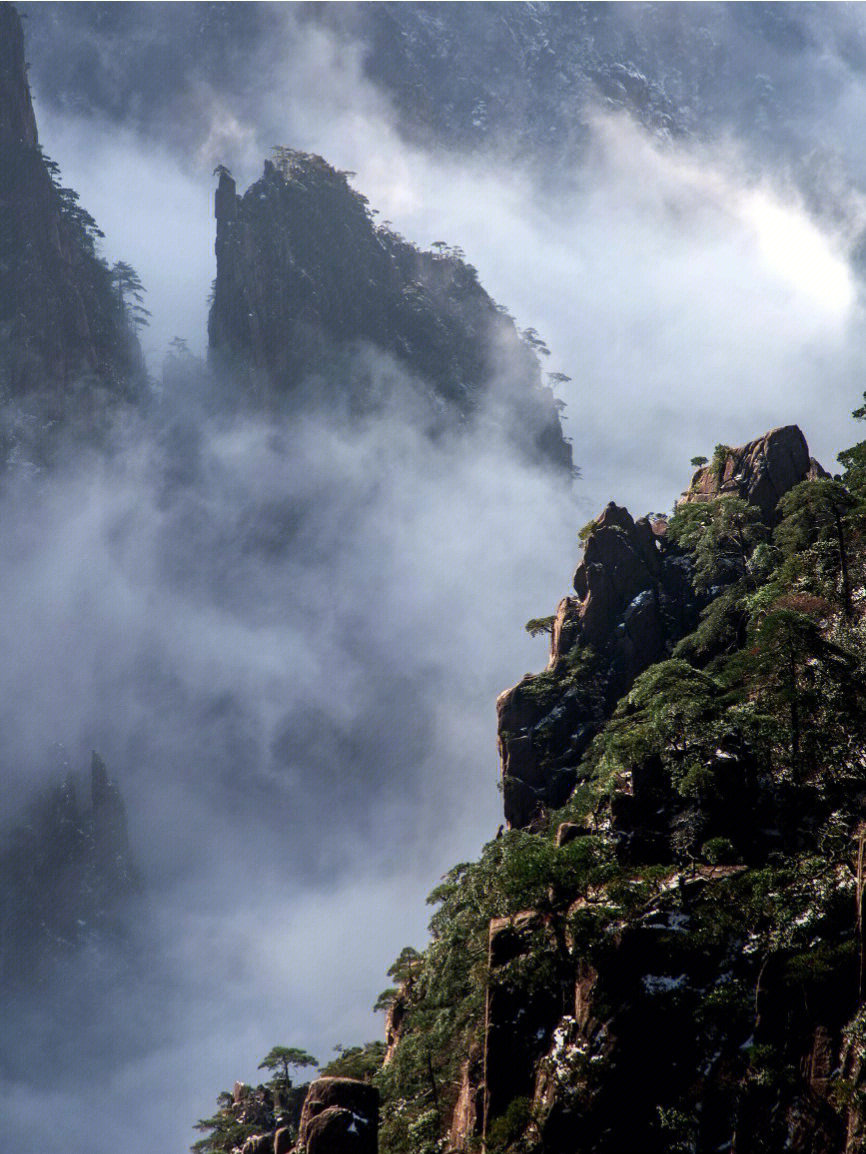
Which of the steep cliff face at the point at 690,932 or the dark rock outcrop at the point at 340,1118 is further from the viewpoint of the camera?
the dark rock outcrop at the point at 340,1118

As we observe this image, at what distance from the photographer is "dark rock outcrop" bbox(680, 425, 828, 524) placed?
7300cm

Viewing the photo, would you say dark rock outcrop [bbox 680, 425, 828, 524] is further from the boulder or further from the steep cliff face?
the boulder

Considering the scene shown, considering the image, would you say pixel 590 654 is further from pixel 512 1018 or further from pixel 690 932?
pixel 690 932

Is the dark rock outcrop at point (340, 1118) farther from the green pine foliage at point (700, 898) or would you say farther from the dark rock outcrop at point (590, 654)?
the dark rock outcrop at point (590, 654)

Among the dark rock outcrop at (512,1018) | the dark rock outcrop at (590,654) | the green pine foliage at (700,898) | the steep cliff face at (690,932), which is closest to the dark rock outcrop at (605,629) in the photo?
the dark rock outcrop at (590,654)

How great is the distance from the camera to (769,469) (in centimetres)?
7350

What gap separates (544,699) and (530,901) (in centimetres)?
3370

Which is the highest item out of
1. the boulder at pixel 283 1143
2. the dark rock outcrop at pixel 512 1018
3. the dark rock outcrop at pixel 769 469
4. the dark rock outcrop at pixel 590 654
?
the dark rock outcrop at pixel 769 469

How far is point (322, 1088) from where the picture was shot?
42.7 m

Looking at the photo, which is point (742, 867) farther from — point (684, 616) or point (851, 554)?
point (684, 616)

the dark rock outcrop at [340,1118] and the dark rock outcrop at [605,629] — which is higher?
the dark rock outcrop at [605,629]

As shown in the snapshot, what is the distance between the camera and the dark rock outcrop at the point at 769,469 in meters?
73.0

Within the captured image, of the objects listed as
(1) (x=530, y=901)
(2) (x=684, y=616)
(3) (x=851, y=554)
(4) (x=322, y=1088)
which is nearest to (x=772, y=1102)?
(1) (x=530, y=901)

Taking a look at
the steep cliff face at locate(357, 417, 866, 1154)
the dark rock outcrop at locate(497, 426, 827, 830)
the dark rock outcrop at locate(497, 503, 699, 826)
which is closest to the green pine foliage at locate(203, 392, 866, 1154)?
the steep cliff face at locate(357, 417, 866, 1154)
